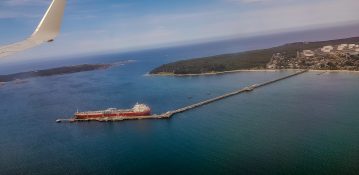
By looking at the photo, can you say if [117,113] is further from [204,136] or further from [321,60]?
[321,60]

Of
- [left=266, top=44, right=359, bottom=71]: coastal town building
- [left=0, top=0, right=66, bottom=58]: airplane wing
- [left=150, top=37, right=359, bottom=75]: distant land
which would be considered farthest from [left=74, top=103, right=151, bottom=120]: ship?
[left=266, top=44, right=359, bottom=71]: coastal town building

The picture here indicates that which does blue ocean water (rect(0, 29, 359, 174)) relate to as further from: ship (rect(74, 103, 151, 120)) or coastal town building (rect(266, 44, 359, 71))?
coastal town building (rect(266, 44, 359, 71))

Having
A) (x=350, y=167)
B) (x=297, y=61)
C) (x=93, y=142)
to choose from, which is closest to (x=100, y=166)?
(x=93, y=142)

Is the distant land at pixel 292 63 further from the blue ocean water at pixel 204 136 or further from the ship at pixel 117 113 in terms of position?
the ship at pixel 117 113

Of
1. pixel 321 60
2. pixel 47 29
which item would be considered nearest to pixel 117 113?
pixel 47 29

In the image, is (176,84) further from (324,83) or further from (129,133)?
(129,133)

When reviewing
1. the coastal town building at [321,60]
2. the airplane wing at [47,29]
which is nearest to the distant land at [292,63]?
the coastal town building at [321,60]
